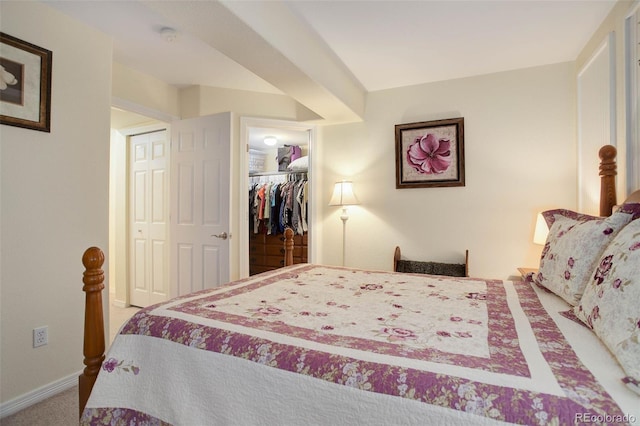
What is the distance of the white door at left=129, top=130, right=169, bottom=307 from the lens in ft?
11.9

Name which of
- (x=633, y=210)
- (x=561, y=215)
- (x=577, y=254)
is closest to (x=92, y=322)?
(x=577, y=254)

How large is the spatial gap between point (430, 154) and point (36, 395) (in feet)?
11.1

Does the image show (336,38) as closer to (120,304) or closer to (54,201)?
(54,201)

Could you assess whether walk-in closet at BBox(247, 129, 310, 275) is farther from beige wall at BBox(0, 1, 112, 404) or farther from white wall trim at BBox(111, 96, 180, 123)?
beige wall at BBox(0, 1, 112, 404)

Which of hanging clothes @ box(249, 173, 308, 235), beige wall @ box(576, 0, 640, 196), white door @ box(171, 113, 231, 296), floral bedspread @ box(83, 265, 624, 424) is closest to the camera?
floral bedspread @ box(83, 265, 624, 424)

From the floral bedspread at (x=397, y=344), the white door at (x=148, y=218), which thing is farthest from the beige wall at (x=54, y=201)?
the white door at (x=148, y=218)

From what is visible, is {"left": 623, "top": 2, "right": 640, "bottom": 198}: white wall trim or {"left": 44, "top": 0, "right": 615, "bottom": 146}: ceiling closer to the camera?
{"left": 623, "top": 2, "right": 640, "bottom": 198}: white wall trim

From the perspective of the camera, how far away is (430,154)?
10.4 feet

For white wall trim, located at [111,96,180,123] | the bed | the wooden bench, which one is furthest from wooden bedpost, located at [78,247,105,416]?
the wooden bench

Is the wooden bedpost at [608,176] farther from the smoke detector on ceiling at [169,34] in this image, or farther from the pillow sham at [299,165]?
the pillow sham at [299,165]

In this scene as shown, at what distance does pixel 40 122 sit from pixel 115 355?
5.21 feet

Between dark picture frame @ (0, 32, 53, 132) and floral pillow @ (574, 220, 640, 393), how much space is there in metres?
2.76

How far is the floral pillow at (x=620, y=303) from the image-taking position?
770 mm

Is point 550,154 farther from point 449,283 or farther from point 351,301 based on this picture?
point 351,301
